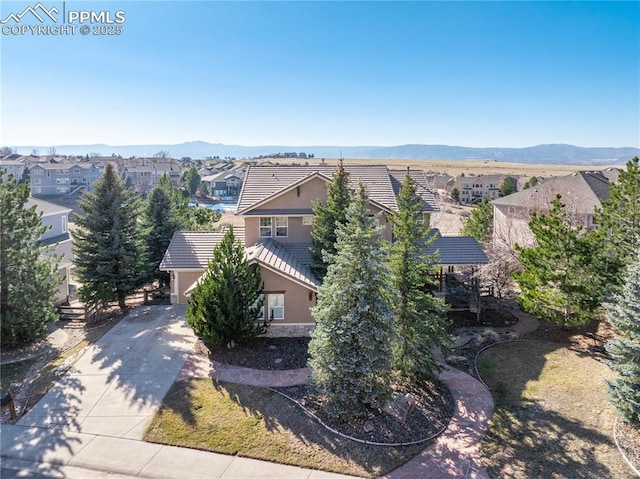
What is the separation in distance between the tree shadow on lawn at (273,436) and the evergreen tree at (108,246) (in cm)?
1091

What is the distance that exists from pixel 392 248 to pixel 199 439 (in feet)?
29.5

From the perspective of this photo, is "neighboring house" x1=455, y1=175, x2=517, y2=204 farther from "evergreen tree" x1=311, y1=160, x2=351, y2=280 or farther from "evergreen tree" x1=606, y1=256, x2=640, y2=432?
"evergreen tree" x1=606, y1=256, x2=640, y2=432

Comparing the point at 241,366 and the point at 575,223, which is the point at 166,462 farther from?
the point at 575,223

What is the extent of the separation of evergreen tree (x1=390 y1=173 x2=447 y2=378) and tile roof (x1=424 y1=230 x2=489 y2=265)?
27.1ft

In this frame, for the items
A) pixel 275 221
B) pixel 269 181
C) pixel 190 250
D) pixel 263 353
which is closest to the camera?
pixel 263 353

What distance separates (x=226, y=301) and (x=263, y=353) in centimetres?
302

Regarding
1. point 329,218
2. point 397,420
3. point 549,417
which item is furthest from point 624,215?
point 397,420

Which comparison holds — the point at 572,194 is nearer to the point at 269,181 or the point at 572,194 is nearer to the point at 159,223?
the point at 269,181

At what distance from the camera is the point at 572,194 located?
36.4 meters

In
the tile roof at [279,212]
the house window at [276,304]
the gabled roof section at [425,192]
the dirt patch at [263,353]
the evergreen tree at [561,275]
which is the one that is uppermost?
the gabled roof section at [425,192]

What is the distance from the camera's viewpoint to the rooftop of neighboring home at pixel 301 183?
2386cm

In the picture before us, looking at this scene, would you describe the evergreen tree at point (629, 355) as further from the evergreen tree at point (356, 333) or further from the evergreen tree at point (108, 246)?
the evergreen tree at point (108, 246)

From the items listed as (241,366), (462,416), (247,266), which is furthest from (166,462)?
(462,416)

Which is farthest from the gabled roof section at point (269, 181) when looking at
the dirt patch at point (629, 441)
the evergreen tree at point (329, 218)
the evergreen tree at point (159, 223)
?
the dirt patch at point (629, 441)
